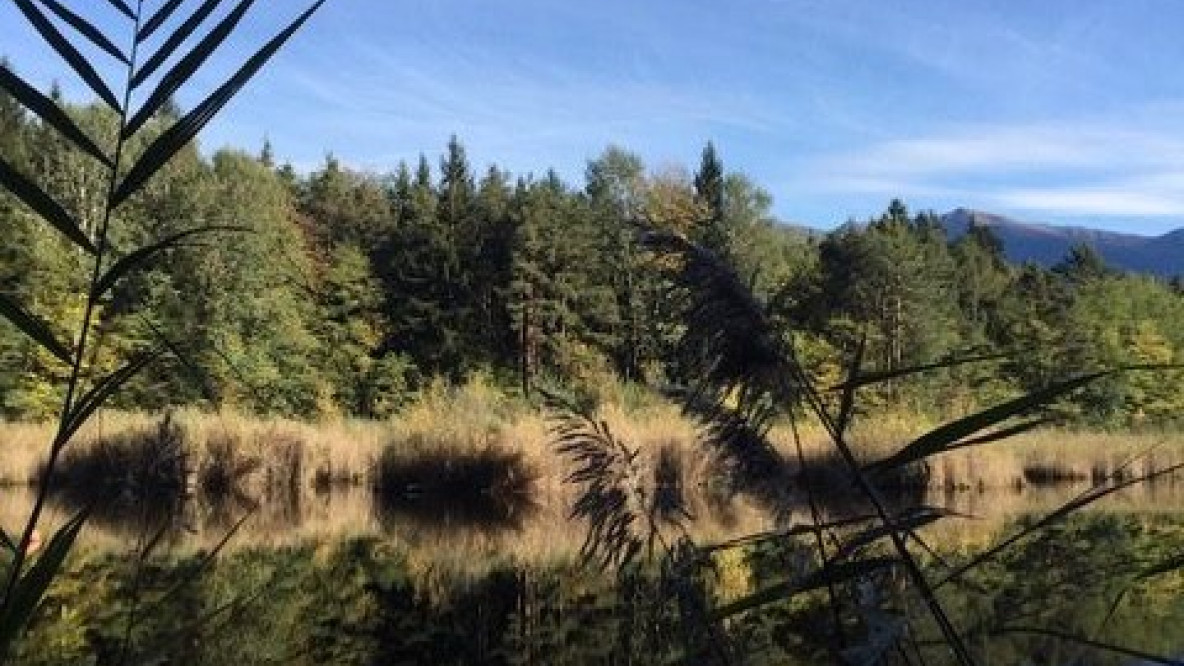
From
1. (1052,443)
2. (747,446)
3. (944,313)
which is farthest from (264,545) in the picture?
(944,313)

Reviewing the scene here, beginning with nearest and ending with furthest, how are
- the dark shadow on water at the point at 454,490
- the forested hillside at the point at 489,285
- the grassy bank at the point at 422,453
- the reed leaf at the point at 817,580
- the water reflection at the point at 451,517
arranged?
the reed leaf at the point at 817,580, the water reflection at the point at 451,517, the dark shadow on water at the point at 454,490, the grassy bank at the point at 422,453, the forested hillside at the point at 489,285

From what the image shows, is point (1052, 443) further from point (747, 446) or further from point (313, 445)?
point (747, 446)

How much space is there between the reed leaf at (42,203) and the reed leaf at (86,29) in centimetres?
14

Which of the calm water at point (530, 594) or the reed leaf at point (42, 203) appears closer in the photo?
the reed leaf at point (42, 203)

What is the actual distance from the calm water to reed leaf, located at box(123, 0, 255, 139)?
0.44m

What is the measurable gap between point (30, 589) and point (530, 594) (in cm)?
837

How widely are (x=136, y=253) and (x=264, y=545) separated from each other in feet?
38.1

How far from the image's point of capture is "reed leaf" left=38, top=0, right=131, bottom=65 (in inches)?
45.2

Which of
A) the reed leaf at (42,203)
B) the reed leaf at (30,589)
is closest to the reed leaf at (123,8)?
the reed leaf at (42,203)

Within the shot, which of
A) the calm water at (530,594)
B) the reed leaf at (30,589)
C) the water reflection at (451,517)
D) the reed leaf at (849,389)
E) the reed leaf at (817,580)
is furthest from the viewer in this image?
the water reflection at (451,517)

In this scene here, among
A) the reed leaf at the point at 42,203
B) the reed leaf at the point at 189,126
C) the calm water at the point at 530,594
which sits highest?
the reed leaf at the point at 189,126

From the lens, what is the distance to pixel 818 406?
119 cm

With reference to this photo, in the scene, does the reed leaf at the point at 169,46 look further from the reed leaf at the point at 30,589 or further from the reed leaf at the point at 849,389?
the reed leaf at the point at 849,389

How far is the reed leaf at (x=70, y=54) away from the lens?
112cm
